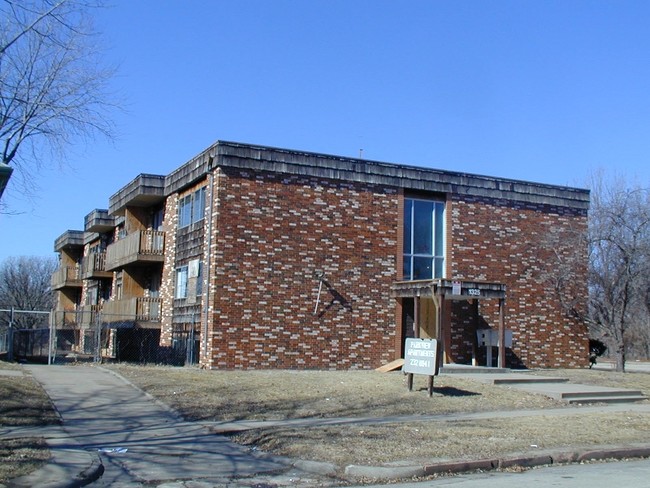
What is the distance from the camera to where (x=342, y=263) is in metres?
24.8

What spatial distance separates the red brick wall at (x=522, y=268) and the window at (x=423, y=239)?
38cm

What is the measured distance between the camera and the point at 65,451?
1063cm

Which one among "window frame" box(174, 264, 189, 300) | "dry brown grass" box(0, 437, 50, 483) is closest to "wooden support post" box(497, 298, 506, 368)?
"window frame" box(174, 264, 189, 300)

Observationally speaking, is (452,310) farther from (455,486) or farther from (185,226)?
(455,486)

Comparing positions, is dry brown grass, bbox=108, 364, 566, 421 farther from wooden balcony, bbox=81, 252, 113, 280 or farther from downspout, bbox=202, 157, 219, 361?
wooden balcony, bbox=81, 252, 113, 280

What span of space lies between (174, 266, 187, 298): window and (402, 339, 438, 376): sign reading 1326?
36.5 ft

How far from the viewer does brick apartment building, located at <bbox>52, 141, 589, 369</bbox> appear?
23.5 meters

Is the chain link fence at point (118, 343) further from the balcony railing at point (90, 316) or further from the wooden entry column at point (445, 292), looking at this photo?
the wooden entry column at point (445, 292)

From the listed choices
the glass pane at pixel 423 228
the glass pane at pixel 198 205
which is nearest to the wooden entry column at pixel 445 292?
the glass pane at pixel 423 228

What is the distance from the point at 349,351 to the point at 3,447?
1508cm

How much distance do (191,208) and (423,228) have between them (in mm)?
7996

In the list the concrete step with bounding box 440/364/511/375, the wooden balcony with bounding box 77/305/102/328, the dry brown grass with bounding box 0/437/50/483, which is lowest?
the dry brown grass with bounding box 0/437/50/483

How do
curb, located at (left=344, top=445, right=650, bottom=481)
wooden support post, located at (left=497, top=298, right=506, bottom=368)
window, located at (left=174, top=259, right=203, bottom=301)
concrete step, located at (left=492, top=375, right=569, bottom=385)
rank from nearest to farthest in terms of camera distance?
curb, located at (left=344, top=445, right=650, bottom=481) → concrete step, located at (left=492, top=375, right=569, bottom=385) → wooden support post, located at (left=497, top=298, right=506, bottom=368) → window, located at (left=174, top=259, right=203, bottom=301)

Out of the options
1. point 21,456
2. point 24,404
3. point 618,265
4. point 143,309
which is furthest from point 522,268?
point 21,456
